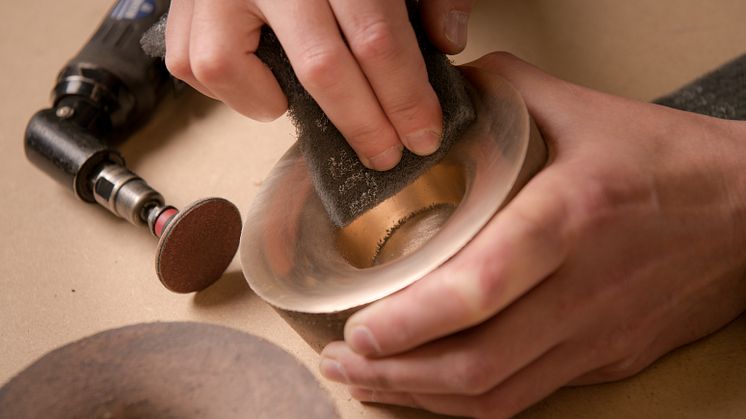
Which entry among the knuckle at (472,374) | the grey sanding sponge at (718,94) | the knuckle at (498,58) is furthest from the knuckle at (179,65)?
the grey sanding sponge at (718,94)

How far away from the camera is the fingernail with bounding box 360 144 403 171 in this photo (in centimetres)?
79

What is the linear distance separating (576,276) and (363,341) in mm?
195

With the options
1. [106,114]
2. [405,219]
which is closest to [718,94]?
[405,219]

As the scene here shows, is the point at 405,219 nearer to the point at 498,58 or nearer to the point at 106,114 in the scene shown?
the point at 498,58

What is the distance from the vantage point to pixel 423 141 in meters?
0.78

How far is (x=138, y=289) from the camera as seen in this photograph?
1.03 metres

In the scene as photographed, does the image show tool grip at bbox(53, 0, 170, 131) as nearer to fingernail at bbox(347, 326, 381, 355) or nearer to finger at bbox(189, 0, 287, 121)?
finger at bbox(189, 0, 287, 121)

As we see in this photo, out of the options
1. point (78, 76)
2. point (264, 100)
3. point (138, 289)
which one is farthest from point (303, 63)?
point (78, 76)

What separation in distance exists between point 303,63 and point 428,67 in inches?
6.1

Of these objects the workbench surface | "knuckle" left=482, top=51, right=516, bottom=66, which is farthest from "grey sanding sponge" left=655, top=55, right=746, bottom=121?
"knuckle" left=482, top=51, right=516, bottom=66

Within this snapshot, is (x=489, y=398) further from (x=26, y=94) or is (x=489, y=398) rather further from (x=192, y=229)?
(x=26, y=94)

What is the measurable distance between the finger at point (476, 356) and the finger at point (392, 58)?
21 centimetres

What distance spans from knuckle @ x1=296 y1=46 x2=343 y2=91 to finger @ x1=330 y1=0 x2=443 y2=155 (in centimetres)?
3

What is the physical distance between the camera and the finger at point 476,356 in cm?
66
